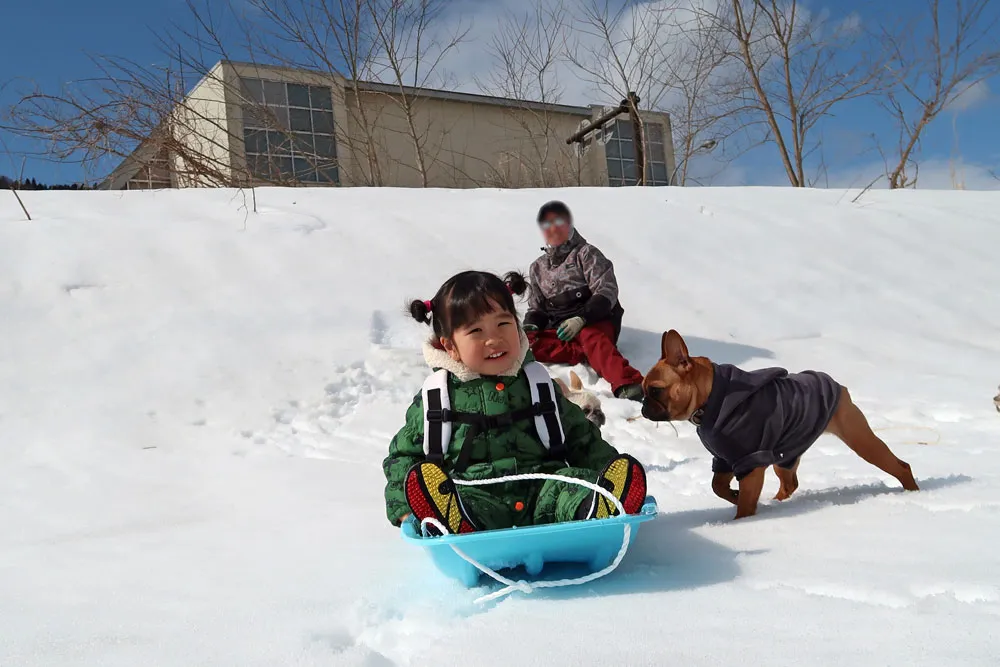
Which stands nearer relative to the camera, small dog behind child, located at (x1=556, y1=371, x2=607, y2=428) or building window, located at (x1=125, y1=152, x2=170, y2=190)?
small dog behind child, located at (x1=556, y1=371, x2=607, y2=428)

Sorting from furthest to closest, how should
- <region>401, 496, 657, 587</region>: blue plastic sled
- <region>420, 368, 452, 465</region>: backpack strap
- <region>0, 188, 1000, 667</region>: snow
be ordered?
1. <region>420, 368, 452, 465</region>: backpack strap
2. <region>401, 496, 657, 587</region>: blue plastic sled
3. <region>0, 188, 1000, 667</region>: snow

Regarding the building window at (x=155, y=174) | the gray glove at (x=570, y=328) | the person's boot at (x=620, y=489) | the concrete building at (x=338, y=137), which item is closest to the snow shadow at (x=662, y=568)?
the person's boot at (x=620, y=489)

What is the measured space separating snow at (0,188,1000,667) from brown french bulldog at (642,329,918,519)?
15cm

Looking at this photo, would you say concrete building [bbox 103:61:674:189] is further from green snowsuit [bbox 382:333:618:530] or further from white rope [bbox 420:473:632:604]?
white rope [bbox 420:473:632:604]

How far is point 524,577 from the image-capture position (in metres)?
1.65

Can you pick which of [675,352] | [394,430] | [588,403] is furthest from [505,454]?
Result: [394,430]

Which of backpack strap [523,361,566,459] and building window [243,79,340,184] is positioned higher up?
building window [243,79,340,184]

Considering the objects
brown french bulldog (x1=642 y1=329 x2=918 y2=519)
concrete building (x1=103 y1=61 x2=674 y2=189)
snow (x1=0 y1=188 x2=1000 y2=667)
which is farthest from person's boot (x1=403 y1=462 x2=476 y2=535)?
concrete building (x1=103 y1=61 x2=674 y2=189)

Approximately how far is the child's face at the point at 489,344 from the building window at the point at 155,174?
626cm

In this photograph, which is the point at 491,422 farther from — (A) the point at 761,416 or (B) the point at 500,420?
(A) the point at 761,416

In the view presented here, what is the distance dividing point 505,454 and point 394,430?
1900 mm

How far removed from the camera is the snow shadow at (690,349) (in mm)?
4652

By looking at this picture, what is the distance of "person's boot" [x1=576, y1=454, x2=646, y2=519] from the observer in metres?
1.58

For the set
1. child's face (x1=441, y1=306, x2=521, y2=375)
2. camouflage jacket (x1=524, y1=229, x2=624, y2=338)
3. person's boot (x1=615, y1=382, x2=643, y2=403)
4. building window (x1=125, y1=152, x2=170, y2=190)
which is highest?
building window (x1=125, y1=152, x2=170, y2=190)
